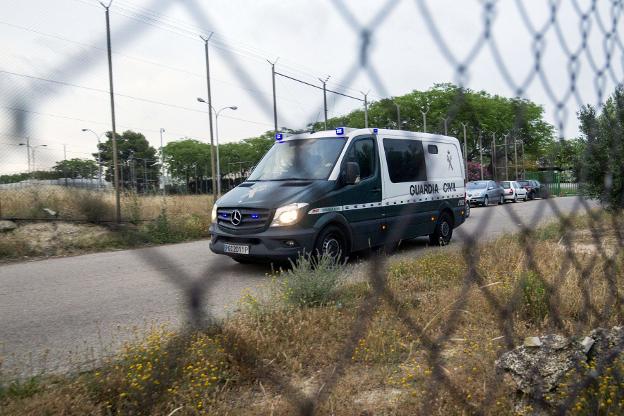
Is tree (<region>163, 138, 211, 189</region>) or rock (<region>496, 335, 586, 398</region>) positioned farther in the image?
rock (<region>496, 335, 586, 398</region>)

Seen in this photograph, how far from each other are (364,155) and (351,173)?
42 cm

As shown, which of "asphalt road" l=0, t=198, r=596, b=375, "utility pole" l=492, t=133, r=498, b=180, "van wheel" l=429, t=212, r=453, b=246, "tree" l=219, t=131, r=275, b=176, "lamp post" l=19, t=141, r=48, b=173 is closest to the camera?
"lamp post" l=19, t=141, r=48, b=173

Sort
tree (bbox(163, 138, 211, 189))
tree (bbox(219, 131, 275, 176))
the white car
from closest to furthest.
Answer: tree (bbox(163, 138, 211, 189)) < tree (bbox(219, 131, 275, 176)) < the white car

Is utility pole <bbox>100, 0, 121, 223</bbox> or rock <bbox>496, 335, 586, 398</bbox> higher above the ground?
utility pole <bbox>100, 0, 121, 223</bbox>

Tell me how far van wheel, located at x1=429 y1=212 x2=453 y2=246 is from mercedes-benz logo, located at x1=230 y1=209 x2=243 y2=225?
12.7 feet

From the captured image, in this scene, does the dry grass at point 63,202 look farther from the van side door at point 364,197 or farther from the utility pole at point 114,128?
the van side door at point 364,197

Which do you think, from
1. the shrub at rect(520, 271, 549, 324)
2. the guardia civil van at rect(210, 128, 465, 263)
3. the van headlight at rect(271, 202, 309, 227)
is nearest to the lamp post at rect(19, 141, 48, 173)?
the shrub at rect(520, 271, 549, 324)

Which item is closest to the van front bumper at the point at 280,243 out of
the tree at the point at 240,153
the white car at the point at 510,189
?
the white car at the point at 510,189

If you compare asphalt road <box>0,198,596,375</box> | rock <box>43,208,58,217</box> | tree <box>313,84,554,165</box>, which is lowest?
asphalt road <box>0,198,596,375</box>

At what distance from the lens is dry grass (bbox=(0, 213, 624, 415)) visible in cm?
193

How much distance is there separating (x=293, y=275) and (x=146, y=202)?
2.73m

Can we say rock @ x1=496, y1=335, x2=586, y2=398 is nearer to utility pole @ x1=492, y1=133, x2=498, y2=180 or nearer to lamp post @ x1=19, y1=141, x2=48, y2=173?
utility pole @ x1=492, y1=133, x2=498, y2=180

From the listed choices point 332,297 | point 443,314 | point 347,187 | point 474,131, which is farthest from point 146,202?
point 347,187

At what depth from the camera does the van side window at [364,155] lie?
21.2 ft
